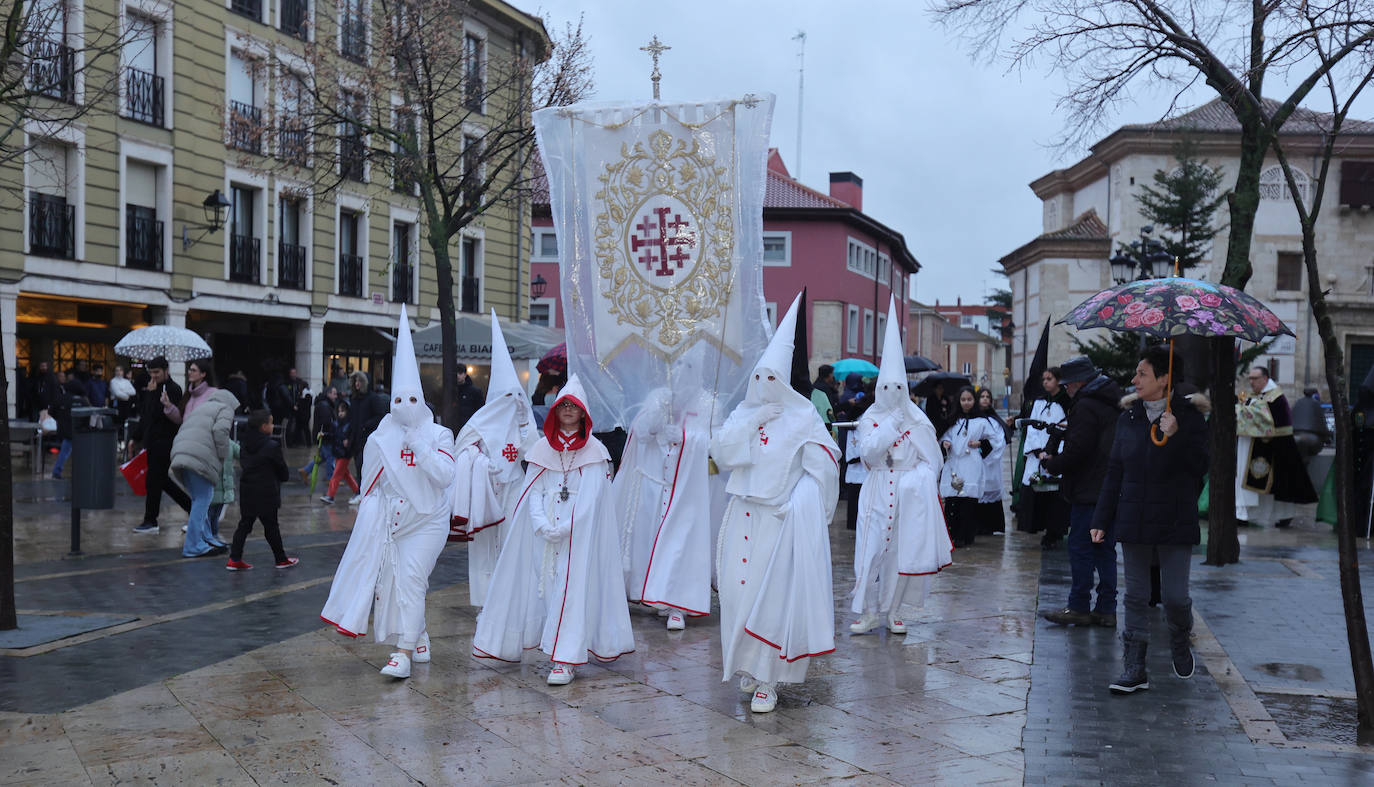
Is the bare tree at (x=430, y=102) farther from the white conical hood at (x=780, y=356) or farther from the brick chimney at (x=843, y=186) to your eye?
the brick chimney at (x=843, y=186)

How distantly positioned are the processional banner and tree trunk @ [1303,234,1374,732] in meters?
3.87

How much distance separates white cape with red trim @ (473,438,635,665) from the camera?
7.08 metres

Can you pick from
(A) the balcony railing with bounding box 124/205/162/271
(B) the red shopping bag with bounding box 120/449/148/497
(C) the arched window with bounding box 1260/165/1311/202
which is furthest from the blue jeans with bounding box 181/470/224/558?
(C) the arched window with bounding box 1260/165/1311/202

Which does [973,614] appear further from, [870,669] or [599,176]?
[599,176]

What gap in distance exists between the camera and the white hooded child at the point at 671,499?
8672 millimetres

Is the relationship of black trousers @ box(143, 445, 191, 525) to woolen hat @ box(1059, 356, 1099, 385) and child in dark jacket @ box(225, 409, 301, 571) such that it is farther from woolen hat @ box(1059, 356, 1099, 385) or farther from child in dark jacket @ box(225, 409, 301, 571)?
woolen hat @ box(1059, 356, 1099, 385)

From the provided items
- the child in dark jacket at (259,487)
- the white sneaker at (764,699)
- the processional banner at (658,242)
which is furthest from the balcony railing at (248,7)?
the white sneaker at (764,699)

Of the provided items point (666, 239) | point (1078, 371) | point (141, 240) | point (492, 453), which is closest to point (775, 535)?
point (492, 453)

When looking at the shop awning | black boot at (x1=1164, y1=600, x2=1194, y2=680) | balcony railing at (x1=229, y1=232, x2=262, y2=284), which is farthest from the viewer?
balcony railing at (x1=229, y1=232, x2=262, y2=284)

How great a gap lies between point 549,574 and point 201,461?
225 inches

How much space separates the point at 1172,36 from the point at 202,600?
8.79 m

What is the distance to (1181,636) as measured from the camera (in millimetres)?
6969

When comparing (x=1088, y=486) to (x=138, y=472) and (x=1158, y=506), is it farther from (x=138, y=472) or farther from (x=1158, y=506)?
(x=138, y=472)

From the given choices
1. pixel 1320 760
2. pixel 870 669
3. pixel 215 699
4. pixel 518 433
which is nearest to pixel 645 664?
pixel 870 669
